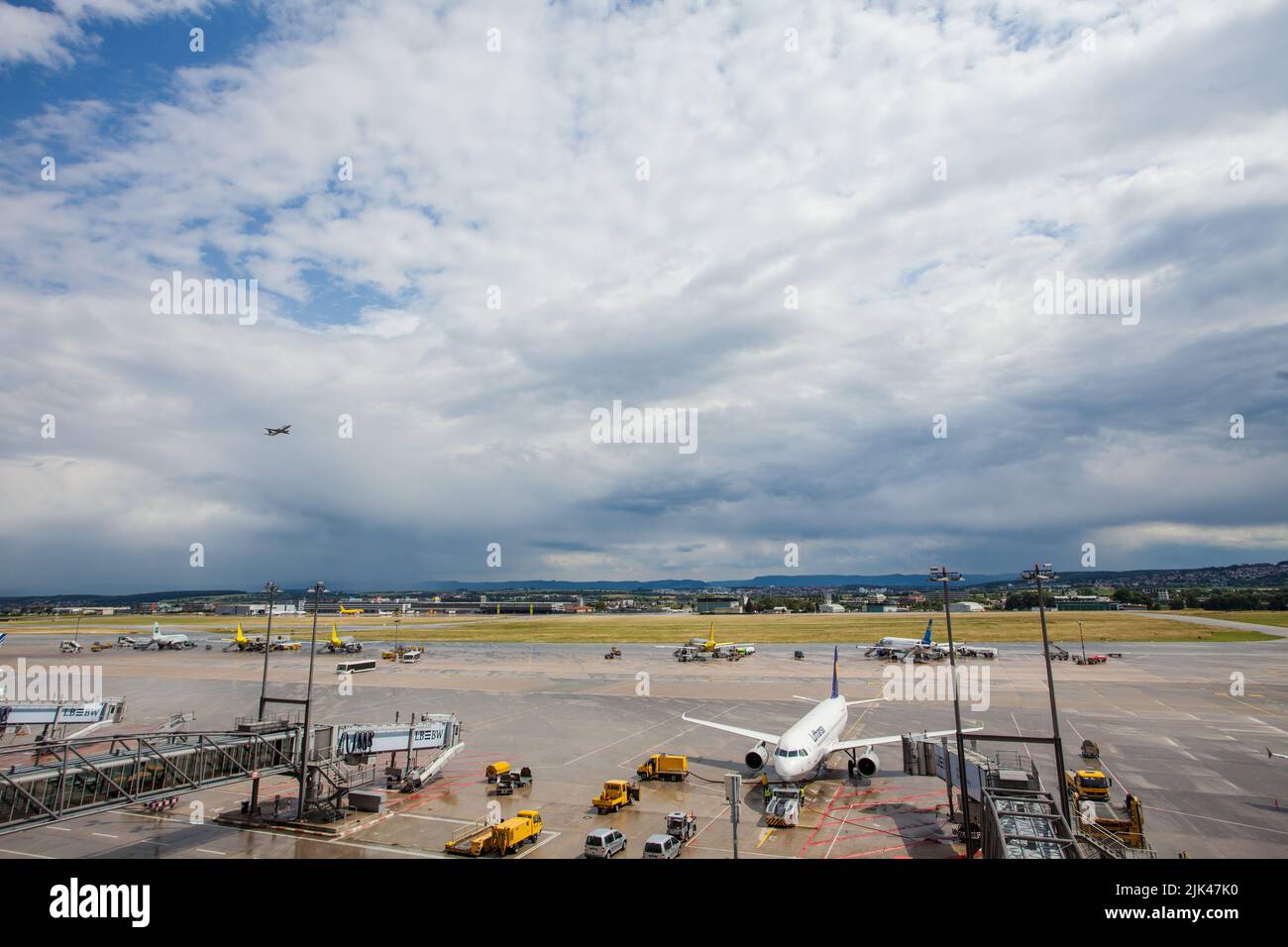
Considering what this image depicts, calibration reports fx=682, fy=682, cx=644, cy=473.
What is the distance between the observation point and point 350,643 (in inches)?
5527

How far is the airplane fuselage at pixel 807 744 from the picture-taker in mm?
41094

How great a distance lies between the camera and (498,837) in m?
32.9

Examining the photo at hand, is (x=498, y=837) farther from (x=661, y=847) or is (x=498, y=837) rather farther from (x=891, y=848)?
(x=891, y=848)

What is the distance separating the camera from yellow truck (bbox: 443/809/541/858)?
32906 mm

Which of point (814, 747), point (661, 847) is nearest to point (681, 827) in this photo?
point (661, 847)

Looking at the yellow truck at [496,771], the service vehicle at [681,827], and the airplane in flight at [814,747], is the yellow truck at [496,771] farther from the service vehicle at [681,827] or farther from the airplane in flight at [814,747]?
the service vehicle at [681,827]

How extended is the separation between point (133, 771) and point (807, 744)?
35550 millimetres

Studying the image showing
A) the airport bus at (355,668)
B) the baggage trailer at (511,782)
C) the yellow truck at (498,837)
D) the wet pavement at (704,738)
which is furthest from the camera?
the airport bus at (355,668)

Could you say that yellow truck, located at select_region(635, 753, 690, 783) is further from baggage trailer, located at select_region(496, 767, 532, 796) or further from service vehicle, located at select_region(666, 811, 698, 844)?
service vehicle, located at select_region(666, 811, 698, 844)

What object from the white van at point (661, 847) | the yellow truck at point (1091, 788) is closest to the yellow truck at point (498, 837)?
the white van at point (661, 847)

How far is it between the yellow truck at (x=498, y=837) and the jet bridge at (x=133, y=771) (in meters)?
11.8

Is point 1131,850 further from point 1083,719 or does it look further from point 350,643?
point 350,643

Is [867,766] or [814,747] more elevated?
[814,747]

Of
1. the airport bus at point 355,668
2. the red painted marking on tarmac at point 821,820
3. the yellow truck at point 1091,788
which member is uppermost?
the yellow truck at point 1091,788
